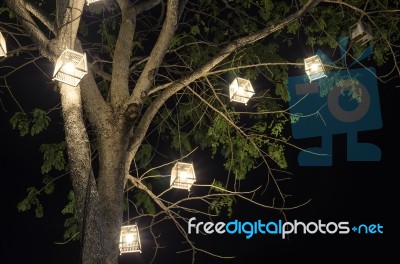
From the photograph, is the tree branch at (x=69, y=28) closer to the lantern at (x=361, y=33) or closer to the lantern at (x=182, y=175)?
the lantern at (x=182, y=175)

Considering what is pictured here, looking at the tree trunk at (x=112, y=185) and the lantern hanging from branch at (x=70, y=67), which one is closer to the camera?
the lantern hanging from branch at (x=70, y=67)

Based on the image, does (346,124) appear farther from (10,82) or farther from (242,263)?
(10,82)

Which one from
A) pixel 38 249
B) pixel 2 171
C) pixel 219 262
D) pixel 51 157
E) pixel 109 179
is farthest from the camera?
pixel 219 262

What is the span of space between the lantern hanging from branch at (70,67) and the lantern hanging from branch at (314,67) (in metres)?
1.85

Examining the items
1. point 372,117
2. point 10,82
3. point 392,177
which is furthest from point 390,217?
point 10,82

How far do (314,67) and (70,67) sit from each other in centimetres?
196

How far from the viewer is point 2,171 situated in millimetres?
9180

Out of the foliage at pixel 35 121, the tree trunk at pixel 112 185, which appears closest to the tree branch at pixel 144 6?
the tree trunk at pixel 112 185

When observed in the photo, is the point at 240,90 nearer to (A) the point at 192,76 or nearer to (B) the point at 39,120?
(A) the point at 192,76

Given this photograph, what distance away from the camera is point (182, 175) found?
4.34 m

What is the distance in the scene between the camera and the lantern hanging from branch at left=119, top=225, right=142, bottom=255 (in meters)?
4.19

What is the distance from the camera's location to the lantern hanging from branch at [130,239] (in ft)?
13.8

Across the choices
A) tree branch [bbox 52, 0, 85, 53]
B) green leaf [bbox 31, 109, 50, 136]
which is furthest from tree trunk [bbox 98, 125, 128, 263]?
green leaf [bbox 31, 109, 50, 136]

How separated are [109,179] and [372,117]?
7.05 metres
